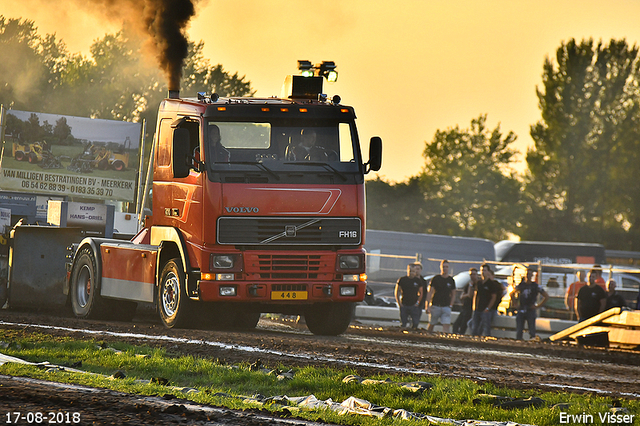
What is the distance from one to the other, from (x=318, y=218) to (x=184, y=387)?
16.3 ft

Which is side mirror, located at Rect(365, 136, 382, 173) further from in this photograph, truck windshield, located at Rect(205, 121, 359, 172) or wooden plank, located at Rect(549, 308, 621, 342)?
wooden plank, located at Rect(549, 308, 621, 342)

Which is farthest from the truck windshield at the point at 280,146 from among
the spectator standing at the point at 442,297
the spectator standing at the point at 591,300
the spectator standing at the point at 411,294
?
the spectator standing at the point at 591,300

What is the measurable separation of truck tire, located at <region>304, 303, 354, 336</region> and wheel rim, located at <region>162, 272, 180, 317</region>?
7.91ft

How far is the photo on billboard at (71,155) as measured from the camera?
1091 inches

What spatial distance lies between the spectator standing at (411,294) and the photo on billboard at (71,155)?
10099 mm

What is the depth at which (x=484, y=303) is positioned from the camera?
21000 mm

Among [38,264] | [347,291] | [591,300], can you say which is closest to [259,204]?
[347,291]

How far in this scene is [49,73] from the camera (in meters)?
62.6

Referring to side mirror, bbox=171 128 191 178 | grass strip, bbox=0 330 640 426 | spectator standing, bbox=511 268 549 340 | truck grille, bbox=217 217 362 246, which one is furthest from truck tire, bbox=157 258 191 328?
spectator standing, bbox=511 268 549 340

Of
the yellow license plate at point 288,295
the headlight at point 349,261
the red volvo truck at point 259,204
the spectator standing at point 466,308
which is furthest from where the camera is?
the spectator standing at point 466,308

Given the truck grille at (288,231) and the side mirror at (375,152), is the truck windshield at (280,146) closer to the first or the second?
the side mirror at (375,152)

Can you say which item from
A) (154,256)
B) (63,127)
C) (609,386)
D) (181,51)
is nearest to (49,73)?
(63,127)

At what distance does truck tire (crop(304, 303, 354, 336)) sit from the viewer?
1478 centimetres

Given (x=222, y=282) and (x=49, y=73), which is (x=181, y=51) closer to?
(x=222, y=282)
